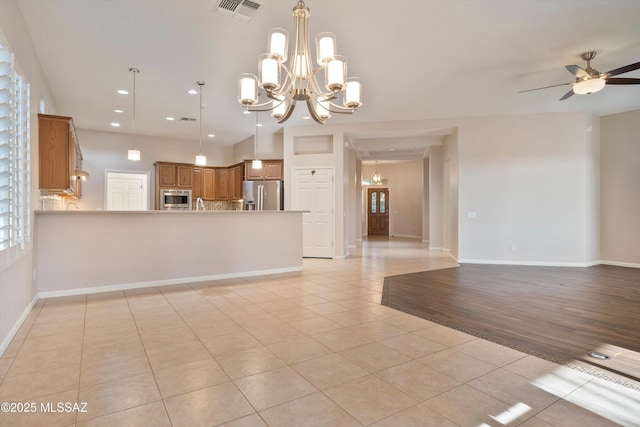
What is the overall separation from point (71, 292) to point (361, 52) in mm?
4679

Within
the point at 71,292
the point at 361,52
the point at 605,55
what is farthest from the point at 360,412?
the point at 605,55

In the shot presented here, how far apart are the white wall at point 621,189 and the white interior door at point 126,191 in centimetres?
1038

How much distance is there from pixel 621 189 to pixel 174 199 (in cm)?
989

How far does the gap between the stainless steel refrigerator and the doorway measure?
7598mm

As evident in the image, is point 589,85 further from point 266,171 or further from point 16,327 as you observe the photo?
point 16,327

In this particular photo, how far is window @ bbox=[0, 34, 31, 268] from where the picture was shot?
248cm

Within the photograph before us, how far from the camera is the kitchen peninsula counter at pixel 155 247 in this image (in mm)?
4086

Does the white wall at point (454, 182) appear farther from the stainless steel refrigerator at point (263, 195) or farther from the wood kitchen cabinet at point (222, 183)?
the wood kitchen cabinet at point (222, 183)

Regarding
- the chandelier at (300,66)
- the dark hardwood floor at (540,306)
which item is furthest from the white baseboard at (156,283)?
the chandelier at (300,66)

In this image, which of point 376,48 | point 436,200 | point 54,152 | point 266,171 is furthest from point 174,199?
point 436,200

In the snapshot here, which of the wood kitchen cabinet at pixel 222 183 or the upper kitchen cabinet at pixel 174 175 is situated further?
the wood kitchen cabinet at pixel 222 183

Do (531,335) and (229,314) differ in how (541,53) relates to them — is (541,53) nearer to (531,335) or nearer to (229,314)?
→ (531,335)

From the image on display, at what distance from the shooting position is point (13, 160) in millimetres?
2717

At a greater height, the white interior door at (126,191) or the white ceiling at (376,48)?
the white ceiling at (376,48)
